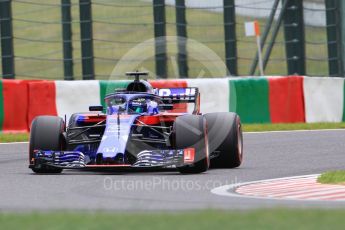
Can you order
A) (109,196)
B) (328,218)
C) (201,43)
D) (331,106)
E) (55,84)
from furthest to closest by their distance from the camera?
(201,43) < (331,106) < (55,84) < (109,196) < (328,218)

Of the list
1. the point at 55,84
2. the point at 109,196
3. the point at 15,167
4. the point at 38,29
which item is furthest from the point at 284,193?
the point at 38,29

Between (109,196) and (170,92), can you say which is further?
(170,92)

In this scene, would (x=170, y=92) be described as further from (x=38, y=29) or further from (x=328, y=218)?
(x=38, y=29)

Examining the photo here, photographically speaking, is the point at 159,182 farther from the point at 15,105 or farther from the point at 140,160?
the point at 15,105

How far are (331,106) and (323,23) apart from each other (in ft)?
10.7

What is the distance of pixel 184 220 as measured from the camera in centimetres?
751

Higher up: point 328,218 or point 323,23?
point 323,23

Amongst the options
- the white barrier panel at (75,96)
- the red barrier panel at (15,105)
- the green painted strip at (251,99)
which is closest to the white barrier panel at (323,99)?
the green painted strip at (251,99)

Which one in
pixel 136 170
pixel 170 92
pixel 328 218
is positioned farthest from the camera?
pixel 170 92

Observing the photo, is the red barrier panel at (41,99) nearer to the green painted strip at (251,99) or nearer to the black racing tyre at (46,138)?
the green painted strip at (251,99)

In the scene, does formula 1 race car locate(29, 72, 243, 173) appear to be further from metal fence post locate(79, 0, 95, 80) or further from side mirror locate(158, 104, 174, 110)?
metal fence post locate(79, 0, 95, 80)

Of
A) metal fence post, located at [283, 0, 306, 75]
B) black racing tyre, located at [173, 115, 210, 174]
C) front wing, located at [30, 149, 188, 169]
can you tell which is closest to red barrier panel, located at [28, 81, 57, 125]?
metal fence post, located at [283, 0, 306, 75]

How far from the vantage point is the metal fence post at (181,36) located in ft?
73.9

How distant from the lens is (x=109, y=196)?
33.2ft
